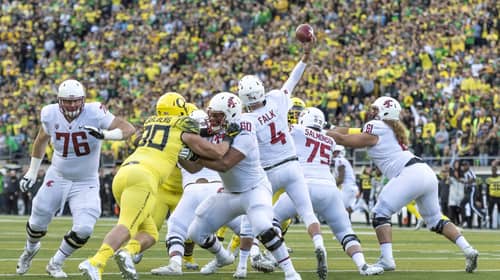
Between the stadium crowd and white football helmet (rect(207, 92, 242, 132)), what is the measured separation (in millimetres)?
14219

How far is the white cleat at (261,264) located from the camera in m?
12.0

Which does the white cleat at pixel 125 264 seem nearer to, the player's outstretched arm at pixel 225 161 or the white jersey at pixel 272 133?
A: the player's outstretched arm at pixel 225 161

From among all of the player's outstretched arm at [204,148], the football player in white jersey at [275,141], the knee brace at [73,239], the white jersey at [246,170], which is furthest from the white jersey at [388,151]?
the knee brace at [73,239]

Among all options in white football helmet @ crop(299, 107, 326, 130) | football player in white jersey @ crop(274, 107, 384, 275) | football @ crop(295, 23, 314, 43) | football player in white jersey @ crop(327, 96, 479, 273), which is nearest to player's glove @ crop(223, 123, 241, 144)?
football player in white jersey @ crop(274, 107, 384, 275)

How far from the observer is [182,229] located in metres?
11.7

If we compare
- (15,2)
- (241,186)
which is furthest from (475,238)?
(15,2)

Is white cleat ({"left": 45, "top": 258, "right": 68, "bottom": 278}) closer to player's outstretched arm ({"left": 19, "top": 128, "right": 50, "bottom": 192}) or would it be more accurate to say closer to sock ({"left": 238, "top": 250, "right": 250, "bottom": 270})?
player's outstretched arm ({"left": 19, "top": 128, "right": 50, "bottom": 192})

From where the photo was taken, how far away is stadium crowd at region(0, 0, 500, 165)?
25.6 metres

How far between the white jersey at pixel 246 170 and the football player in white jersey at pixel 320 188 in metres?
1.69

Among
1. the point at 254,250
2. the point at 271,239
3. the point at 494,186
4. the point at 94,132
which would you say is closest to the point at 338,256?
the point at 254,250

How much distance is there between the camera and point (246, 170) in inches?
403

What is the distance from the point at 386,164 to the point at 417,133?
41.0 ft

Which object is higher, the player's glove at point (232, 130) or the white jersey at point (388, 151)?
the player's glove at point (232, 130)

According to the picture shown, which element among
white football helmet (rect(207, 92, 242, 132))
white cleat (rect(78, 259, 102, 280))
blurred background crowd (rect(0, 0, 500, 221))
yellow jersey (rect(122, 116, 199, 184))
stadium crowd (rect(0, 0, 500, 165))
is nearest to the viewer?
white cleat (rect(78, 259, 102, 280))
